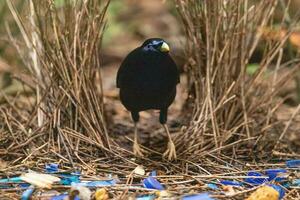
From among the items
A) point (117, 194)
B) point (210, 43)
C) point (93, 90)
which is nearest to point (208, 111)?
point (210, 43)

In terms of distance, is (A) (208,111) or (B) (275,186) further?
(A) (208,111)

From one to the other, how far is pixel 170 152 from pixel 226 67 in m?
0.72

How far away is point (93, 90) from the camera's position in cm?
363

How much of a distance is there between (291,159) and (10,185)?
1.71m

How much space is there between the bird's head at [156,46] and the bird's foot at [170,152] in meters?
Answer: 0.59

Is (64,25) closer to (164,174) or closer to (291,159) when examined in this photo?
(164,174)

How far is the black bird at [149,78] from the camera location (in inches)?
129

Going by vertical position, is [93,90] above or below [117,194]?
above

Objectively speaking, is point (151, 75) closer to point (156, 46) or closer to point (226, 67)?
point (156, 46)

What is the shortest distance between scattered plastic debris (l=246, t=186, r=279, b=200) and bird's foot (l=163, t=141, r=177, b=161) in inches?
27.4

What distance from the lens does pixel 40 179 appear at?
285 centimetres

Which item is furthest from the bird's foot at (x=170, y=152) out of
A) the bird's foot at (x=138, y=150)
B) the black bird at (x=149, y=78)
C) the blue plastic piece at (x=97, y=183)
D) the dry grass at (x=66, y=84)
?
the blue plastic piece at (x=97, y=183)

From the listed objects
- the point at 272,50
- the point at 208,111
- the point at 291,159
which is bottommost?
the point at 291,159

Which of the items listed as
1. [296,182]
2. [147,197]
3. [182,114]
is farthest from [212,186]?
[182,114]
